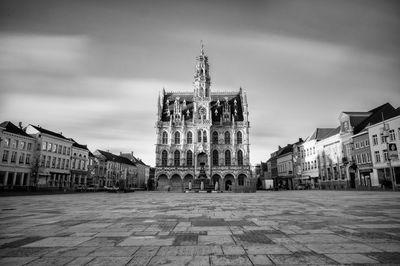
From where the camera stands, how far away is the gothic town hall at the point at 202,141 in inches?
2216

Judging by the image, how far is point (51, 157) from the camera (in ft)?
172

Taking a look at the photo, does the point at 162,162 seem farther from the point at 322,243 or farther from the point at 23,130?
the point at 322,243

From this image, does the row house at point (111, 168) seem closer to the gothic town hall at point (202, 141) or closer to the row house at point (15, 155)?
the gothic town hall at point (202, 141)

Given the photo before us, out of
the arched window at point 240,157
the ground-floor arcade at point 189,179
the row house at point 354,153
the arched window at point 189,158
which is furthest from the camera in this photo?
the arched window at point 240,157

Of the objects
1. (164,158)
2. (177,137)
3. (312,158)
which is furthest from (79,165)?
(312,158)

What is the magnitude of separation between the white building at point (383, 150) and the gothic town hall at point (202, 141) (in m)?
24.5

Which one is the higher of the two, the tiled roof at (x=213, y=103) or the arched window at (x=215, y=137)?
the tiled roof at (x=213, y=103)

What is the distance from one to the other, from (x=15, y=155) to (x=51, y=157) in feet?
26.8

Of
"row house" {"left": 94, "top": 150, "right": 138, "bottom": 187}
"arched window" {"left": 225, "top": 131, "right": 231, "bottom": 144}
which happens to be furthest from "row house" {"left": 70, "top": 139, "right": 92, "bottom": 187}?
"arched window" {"left": 225, "top": 131, "right": 231, "bottom": 144}

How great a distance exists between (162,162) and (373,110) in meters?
43.5

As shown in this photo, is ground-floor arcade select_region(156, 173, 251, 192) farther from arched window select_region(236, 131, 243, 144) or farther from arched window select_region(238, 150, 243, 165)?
arched window select_region(236, 131, 243, 144)

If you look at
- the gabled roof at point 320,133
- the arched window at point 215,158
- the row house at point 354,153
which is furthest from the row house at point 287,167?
the arched window at point 215,158

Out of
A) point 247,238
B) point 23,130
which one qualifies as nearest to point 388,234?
point 247,238

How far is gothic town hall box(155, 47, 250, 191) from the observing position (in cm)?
5628
